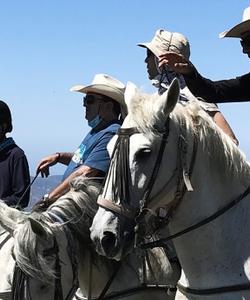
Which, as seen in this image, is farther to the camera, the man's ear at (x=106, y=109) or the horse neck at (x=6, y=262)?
the man's ear at (x=106, y=109)

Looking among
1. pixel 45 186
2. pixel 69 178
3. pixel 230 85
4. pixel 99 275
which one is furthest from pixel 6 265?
pixel 45 186

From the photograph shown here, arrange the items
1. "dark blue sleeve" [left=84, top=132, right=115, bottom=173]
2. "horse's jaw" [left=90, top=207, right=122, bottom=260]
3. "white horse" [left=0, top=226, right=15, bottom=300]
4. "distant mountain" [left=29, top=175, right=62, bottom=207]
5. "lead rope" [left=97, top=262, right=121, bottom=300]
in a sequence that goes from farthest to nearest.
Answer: "distant mountain" [left=29, top=175, right=62, bottom=207] < "dark blue sleeve" [left=84, top=132, right=115, bottom=173] < "lead rope" [left=97, top=262, right=121, bottom=300] < "white horse" [left=0, top=226, right=15, bottom=300] < "horse's jaw" [left=90, top=207, right=122, bottom=260]

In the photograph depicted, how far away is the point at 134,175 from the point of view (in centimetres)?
371

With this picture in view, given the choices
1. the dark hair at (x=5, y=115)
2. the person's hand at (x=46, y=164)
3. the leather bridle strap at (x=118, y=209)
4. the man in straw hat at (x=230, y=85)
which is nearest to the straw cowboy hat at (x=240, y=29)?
the man in straw hat at (x=230, y=85)

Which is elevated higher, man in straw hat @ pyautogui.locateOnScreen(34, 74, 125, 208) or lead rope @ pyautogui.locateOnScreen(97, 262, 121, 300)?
man in straw hat @ pyautogui.locateOnScreen(34, 74, 125, 208)

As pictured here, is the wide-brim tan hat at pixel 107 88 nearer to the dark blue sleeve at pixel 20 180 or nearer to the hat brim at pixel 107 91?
the hat brim at pixel 107 91

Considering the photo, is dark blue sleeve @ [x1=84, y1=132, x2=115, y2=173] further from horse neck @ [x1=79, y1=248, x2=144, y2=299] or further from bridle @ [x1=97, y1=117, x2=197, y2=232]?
bridle @ [x1=97, y1=117, x2=197, y2=232]

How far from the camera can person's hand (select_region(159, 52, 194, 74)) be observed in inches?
172

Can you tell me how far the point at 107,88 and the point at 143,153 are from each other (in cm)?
200

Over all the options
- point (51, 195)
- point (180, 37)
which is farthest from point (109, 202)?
point (180, 37)

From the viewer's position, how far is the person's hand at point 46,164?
20.2 feet

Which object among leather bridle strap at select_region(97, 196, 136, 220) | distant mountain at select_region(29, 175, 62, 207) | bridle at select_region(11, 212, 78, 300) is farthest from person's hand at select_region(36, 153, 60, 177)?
leather bridle strap at select_region(97, 196, 136, 220)

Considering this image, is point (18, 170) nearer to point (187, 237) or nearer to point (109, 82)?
point (109, 82)

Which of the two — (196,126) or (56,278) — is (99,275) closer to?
(56,278)
